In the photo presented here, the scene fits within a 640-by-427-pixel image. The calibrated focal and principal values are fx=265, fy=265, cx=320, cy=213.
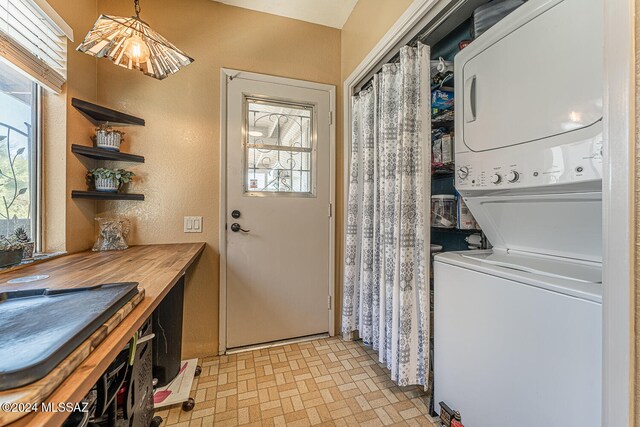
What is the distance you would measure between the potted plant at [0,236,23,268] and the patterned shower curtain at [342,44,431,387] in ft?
5.76

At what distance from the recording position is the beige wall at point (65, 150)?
147 centimetres

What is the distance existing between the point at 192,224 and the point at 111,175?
57 cm

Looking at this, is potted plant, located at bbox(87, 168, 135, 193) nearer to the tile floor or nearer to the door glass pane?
the door glass pane

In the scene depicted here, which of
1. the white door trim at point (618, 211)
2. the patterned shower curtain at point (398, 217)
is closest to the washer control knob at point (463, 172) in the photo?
the patterned shower curtain at point (398, 217)

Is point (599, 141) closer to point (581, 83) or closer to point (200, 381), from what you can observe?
point (581, 83)

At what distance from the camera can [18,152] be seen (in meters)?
1.32

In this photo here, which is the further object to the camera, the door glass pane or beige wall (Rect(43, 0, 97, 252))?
the door glass pane

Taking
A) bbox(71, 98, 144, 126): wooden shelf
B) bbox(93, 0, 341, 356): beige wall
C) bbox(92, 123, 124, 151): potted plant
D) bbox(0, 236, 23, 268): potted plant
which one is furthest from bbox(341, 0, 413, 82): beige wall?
bbox(0, 236, 23, 268): potted plant

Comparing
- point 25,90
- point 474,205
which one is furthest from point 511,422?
point 25,90

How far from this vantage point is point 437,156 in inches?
61.6

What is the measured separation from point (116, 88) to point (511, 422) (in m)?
2.79

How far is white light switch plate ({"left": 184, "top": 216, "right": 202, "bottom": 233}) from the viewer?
196cm

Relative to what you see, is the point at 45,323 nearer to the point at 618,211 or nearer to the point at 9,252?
the point at 9,252

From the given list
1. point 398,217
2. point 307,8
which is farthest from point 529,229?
point 307,8
